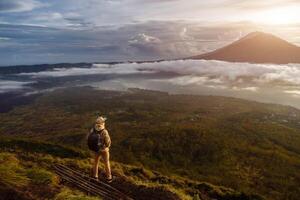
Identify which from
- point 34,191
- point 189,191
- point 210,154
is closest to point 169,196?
point 34,191

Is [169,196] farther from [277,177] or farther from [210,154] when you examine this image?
[210,154]

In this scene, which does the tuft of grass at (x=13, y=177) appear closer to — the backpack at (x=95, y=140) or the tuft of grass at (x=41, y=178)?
the tuft of grass at (x=41, y=178)

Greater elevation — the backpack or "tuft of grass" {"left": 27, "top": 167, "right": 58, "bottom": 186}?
the backpack

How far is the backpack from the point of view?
60.9 ft

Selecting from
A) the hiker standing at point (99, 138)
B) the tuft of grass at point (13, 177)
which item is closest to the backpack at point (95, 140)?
the hiker standing at point (99, 138)

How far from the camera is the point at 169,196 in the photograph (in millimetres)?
17562

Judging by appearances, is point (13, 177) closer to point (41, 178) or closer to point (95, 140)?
point (41, 178)

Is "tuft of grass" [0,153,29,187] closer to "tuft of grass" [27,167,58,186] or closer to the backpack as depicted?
"tuft of grass" [27,167,58,186]

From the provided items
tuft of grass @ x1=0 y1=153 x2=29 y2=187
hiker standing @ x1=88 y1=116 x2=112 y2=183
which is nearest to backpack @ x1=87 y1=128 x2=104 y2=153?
hiker standing @ x1=88 y1=116 x2=112 y2=183

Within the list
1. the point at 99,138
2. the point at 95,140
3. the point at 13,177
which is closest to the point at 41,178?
the point at 13,177

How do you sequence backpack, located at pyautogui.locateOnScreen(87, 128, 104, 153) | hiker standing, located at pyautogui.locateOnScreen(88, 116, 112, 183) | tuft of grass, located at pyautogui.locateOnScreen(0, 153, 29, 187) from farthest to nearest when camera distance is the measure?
backpack, located at pyautogui.locateOnScreen(87, 128, 104, 153) < hiker standing, located at pyautogui.locateOnScreen(88, 116, 112, 183) < tuft of grass, located at pyautogui.locateOnScreen(0, 153, 29, 187)

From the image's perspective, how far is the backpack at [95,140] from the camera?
18.6 meters

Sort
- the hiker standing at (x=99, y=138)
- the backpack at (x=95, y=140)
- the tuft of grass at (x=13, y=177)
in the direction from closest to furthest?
the tuft of grass at (x=13, y=177) < the hiker standing at (x=99, y=138) < the backpack at (x=95, y=140)

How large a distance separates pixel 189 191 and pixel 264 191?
117m
